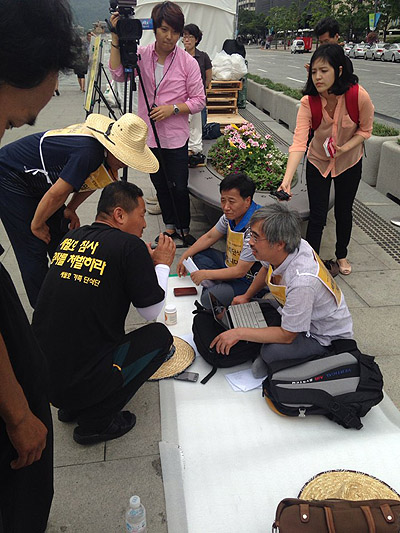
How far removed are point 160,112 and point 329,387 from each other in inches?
102

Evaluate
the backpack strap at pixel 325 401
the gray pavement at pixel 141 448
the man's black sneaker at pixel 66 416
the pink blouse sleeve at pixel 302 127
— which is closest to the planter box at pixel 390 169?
the gray pavement at pixel 141 448

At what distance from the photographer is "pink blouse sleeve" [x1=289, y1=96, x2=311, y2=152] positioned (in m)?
3.32

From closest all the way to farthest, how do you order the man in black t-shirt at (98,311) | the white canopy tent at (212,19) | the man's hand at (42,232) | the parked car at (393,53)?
the man in black t-shirt at (98,311) < the man's hand at (42,232) < the white canopy tent at (212,19) < the parked car at (393,53)

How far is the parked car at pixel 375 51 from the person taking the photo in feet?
95.1

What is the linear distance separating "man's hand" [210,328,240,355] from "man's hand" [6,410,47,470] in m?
1.37

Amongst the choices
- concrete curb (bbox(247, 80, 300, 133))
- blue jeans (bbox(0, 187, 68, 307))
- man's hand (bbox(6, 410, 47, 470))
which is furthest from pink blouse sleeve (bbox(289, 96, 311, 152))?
concrete curb (bbox(247, 80, 300, 133))

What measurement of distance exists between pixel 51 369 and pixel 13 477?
0.71 meters

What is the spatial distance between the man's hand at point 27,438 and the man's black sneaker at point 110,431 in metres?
0.98

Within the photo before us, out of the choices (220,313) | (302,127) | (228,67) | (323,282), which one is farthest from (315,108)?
(228,67)

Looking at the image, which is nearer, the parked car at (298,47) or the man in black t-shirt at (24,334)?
the man in black t-shirt at (24,334)

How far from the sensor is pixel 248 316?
2688 mm

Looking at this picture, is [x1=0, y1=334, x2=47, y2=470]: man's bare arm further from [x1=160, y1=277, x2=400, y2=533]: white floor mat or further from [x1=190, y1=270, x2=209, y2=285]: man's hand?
[x1=190, y1=270, x2=209, y2=285]: man's hand

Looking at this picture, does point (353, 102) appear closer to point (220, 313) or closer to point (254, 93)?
point (220, 313)

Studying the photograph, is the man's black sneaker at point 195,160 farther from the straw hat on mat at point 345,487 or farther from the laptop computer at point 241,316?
the straw hat on mat at point 345,487
